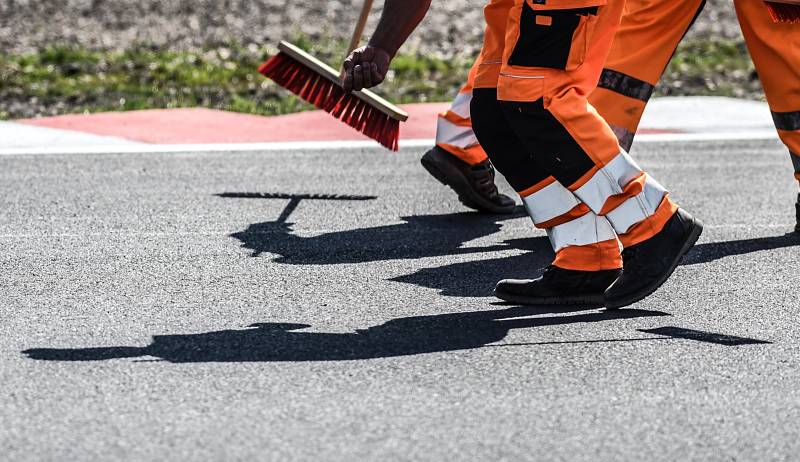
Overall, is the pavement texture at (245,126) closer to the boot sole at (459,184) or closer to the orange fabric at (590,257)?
the boot sole at (459,184)

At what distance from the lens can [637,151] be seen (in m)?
7.56

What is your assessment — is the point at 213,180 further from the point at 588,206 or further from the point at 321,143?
the point at 588,206

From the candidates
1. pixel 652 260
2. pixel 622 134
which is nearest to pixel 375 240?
pixel 622 134

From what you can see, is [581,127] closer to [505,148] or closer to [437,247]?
[505,148]

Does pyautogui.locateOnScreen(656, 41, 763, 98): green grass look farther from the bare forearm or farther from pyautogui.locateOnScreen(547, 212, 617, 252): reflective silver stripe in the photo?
the bare forearm

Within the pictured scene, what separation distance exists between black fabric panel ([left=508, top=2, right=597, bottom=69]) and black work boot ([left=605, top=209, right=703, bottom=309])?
0.60 m

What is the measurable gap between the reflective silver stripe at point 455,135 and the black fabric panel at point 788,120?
118 centimetres

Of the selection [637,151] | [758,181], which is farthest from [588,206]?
[637,151]

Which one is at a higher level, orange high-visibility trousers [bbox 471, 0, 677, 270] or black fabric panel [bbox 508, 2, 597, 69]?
black fabric panel [bbox 508, 2, 597, 69]

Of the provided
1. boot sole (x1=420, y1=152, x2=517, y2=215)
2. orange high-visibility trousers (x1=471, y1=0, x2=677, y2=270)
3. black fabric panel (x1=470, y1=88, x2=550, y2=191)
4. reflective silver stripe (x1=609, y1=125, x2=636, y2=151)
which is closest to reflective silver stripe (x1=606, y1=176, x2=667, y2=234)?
orange high-visibility trousers (x1=471, y1=0, x2=677, y2=270)

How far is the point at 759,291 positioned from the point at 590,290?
63cm

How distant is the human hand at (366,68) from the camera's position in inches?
173

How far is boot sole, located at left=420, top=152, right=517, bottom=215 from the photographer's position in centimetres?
589

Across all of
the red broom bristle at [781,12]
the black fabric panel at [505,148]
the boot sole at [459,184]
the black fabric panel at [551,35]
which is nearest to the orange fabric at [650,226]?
the black fabric panel at [505,148]
